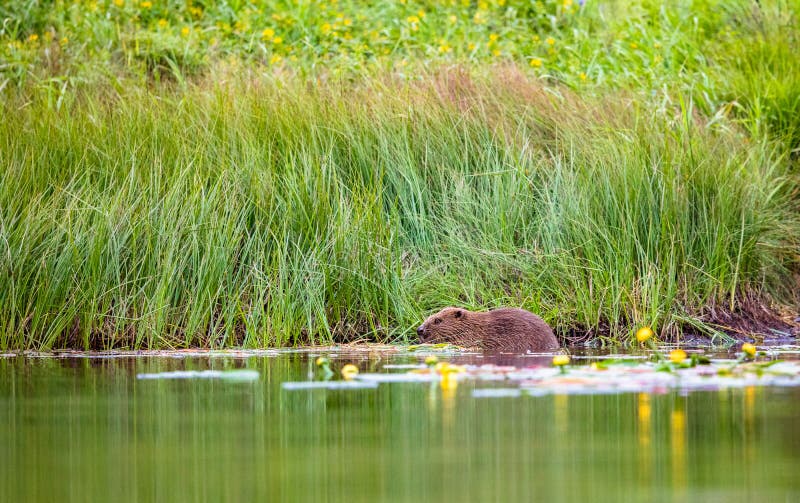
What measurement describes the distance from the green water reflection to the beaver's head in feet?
6.30

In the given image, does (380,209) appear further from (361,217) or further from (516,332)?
(516,332)

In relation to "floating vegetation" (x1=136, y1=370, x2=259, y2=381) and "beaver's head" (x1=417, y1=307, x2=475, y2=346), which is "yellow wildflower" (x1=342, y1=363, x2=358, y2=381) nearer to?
"floating vegetation" (x1=136, y1=370, x2=259, y2=381)

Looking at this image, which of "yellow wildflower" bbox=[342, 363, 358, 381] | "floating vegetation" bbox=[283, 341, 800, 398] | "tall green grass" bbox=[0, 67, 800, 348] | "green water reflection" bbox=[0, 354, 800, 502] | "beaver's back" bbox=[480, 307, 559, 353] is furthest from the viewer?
"tall green grass" bbox=[0, 67, 800, 348]

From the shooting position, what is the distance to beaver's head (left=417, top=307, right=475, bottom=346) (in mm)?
8078

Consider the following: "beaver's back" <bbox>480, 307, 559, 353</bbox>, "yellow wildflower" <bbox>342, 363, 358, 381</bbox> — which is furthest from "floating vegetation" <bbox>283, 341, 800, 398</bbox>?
"beaver's back" <bbox>480, 307, 559, 353</bbox>

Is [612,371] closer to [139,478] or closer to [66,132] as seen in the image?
[139,478]

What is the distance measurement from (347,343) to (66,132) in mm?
2762

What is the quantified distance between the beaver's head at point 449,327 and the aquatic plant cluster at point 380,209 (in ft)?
1.27

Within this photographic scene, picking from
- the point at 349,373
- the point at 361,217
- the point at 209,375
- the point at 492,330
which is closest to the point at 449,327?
the point at 492,330

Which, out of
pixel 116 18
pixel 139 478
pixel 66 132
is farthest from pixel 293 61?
pixel 139 478

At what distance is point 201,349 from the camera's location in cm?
797

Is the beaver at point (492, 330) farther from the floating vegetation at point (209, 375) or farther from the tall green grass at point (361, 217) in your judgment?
the floating vegetation at point (209, 375)

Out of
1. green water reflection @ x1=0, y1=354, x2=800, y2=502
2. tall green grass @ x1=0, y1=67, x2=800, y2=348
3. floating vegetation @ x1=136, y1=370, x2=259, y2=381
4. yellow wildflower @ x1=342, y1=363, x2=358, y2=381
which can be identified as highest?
tall green grass @ x1=0, y1=67, x2=800, y2=348

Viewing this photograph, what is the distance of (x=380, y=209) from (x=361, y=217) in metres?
0.16
